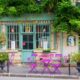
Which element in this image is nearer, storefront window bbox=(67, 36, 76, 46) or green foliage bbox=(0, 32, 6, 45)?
storefront window bbox=(67, 36, 76, 46)

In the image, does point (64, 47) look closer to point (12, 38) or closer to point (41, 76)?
point (12, 38)

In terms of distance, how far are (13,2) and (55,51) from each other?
158 inches

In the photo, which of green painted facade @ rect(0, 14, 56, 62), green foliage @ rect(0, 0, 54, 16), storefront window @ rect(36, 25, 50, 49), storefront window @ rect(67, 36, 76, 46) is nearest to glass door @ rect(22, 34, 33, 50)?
green painted facade @ rect(0, 14, 56, 62)

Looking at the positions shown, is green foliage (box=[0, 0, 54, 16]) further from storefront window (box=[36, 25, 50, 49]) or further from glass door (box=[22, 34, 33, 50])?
glass door (box=[22, 34, 33, 50])

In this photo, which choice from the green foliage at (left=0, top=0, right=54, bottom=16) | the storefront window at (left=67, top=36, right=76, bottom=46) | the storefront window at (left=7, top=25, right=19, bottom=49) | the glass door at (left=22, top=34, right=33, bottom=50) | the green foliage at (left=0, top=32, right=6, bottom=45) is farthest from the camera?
the storefront window at (left=7, top=25, right=19, bottom=49)

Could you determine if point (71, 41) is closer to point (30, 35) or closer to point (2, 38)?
point (30, 35)

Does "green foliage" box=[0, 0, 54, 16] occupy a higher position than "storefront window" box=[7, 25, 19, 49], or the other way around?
"green foliage" box=[0, 0, 54, 16]

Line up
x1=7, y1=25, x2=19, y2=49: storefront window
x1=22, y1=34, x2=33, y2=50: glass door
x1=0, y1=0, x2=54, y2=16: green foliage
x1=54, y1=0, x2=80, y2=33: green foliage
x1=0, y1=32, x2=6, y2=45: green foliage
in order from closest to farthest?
1. x1=54, y1=0, x2=80, y2=33: green foliage
2. x1=0, y1=0, x2=54, y2=16: green foliage
3. x1=0, y1=32, x2=6, y2=45: green foliage
4. x1=22, y1=34, x2=33, y2=50: glass door
5. x1=7, y1=25, x2=19, y2=49: storefront window

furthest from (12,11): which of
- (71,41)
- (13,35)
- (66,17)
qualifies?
(71,41)

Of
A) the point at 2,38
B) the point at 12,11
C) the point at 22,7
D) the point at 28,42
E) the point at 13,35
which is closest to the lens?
the point at 12,11

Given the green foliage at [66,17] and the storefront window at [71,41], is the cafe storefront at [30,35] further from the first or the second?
the green foliage at [66,17]

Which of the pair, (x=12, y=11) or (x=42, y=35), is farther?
(x=42, y=35)

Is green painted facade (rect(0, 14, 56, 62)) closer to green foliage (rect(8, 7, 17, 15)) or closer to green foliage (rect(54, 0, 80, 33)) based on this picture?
green foliage (rect(8, 7, 17, 15))

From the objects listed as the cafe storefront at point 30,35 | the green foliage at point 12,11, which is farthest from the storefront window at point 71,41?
the green foliage at point 12,11
